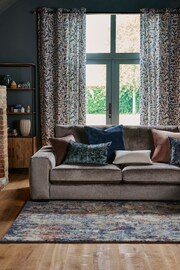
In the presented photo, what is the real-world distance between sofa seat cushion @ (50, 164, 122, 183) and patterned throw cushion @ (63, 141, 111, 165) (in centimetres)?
22

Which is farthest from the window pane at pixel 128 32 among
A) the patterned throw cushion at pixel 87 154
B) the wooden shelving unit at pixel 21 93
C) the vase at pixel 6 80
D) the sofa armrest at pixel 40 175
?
the sofa armrest at pixel 40 175

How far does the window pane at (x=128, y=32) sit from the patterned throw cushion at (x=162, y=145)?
2485 millimetres

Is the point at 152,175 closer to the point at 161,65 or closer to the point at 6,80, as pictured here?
the point at 161,65

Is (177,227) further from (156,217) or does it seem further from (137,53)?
(137,53)

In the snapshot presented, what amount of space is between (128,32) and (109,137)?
275 centimetres

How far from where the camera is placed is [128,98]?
24.3ft

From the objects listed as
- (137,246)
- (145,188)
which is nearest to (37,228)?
(137,246)

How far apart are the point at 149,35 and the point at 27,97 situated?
8.00 feet

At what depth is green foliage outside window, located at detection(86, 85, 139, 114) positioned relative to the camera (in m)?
7.39

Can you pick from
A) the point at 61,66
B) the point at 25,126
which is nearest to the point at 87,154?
the point at 25,126

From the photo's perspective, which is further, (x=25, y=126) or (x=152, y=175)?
(x=25, y=126)

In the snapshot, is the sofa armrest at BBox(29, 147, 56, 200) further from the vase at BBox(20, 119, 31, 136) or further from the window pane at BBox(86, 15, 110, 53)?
the window pane at BBox(86, 15, 110, 53)

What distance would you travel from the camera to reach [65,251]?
3234mm

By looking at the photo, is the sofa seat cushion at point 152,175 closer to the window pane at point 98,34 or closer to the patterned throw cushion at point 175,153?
the patterned throw cushion at point 175,153
